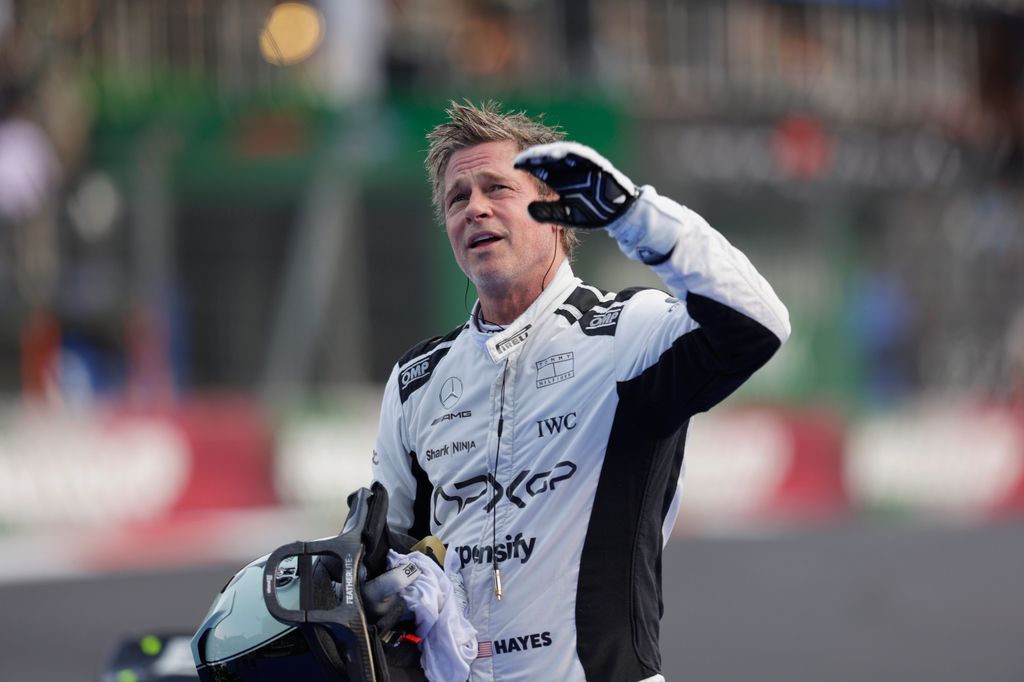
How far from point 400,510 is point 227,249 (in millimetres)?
13846

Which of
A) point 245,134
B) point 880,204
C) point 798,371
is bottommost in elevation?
point 798,371

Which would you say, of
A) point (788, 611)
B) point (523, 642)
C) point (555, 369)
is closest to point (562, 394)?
point (555, 369)

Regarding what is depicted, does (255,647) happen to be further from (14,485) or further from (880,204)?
(880,204)

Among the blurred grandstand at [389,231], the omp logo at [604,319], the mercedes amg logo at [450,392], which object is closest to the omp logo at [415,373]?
the mercedes amg logo at [450,392]

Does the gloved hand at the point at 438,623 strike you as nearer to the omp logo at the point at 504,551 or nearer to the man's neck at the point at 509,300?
the omp logo at the point at 504,551

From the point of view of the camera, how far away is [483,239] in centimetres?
351

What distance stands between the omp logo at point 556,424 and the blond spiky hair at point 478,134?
1.74 ft

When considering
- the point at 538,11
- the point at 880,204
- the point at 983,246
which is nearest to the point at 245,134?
the point at 538,11

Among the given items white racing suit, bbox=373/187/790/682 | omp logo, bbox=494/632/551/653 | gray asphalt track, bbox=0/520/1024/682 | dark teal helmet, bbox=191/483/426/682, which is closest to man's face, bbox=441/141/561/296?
white racing suit, bbox=373/187/790/682

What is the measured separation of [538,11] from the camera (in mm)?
19000

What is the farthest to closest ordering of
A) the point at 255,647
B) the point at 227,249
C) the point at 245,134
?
the point at 227,249 < the point at 245,134 < the point at 255,647

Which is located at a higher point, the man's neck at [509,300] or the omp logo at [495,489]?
the man's neck at [509,300]

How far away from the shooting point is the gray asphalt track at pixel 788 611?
319 inches

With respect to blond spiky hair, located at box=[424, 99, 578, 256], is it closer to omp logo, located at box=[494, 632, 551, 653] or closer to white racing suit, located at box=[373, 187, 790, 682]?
white racing suit, located at box=[373, 187, 790, 682]
